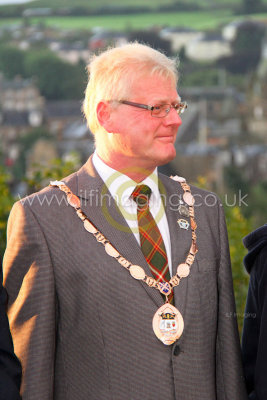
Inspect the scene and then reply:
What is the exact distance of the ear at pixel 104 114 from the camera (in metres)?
2.76

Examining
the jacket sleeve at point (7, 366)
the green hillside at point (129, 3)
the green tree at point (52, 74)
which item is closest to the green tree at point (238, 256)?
the jacket sleeve at point (7, 366)

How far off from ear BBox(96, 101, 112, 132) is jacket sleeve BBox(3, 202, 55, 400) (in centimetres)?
43

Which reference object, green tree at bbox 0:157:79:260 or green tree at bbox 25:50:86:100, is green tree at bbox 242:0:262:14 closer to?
green tree at bbox 25:50:86:100

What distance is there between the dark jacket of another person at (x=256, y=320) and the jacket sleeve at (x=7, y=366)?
0.88 metres

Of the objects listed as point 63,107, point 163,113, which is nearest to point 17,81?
point 63,107

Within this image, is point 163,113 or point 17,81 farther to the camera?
point 17,81

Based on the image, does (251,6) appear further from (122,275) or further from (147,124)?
(122,275)

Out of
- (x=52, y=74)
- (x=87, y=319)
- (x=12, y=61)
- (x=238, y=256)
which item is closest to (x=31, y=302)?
(x=87, y=319)

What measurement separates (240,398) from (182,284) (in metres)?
0.49

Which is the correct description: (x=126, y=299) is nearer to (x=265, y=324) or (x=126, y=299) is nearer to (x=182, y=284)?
(x=182, y=284)

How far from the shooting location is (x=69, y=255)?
8.76 feet

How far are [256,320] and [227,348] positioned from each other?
0.16 metres

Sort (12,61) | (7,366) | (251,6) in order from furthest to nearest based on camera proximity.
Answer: (251,6)
(12,61)
(7,366)

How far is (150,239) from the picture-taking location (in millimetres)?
2781
